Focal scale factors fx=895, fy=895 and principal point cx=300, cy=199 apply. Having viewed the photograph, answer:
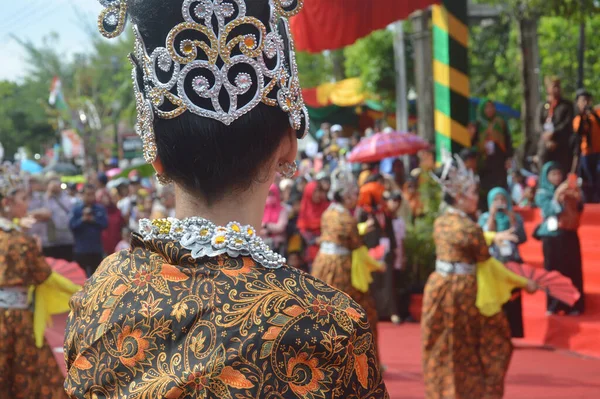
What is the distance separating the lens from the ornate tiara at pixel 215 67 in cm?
166

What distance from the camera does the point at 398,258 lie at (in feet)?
34.9

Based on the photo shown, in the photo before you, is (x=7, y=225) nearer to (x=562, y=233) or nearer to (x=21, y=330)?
(x=21, y=330)

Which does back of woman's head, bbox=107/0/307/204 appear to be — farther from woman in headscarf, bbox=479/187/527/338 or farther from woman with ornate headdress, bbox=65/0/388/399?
woman in headscarf, bbox=479/187/527/338

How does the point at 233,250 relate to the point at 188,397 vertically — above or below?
above

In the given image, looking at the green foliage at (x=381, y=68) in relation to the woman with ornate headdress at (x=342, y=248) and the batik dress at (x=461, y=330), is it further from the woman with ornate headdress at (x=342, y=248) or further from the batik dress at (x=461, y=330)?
the batik dress at (x=461, y=330)

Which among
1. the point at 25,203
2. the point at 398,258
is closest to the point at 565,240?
the point at 398,258

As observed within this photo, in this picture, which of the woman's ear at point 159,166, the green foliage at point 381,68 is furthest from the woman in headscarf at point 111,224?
the green foliage at point 381,68

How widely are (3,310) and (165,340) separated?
14.1 feet

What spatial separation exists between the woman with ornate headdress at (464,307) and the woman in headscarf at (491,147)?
5.41 m

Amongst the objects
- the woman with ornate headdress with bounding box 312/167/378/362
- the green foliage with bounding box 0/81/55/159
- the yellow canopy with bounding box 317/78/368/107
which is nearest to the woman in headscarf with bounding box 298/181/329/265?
the woman with ornate headdress with bounding box 312/167/378/362

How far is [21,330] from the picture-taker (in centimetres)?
557

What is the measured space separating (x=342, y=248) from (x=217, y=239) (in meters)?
6.10

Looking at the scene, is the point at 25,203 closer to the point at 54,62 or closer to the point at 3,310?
the point at 3,310

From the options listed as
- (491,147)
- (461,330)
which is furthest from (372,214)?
(461,330)
